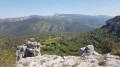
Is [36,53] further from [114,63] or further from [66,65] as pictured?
[114,63]

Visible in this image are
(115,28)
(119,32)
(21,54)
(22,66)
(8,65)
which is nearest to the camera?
(8,65)

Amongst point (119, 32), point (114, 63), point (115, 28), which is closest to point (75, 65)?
point (114, 63)

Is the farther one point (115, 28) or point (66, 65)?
point (115, 28)

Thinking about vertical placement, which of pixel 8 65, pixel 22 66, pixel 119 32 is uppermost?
pixel 8 65

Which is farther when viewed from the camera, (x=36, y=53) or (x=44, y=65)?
(x=36, y=53)

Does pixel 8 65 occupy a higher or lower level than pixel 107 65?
higher

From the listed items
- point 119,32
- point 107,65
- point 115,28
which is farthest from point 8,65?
point 115,28

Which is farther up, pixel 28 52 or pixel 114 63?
pixel 114 63

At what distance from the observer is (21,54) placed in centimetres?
3130

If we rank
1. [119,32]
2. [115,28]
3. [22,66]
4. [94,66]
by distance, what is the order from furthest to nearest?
1. [115,28]
2. [119,32]
3. [22,66]
4. [94,66]

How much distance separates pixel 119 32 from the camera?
123 metres

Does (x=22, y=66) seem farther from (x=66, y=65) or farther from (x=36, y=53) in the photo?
(x=36, y=53)

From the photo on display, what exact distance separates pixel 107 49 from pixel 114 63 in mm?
14272

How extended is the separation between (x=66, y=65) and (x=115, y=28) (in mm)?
137656
